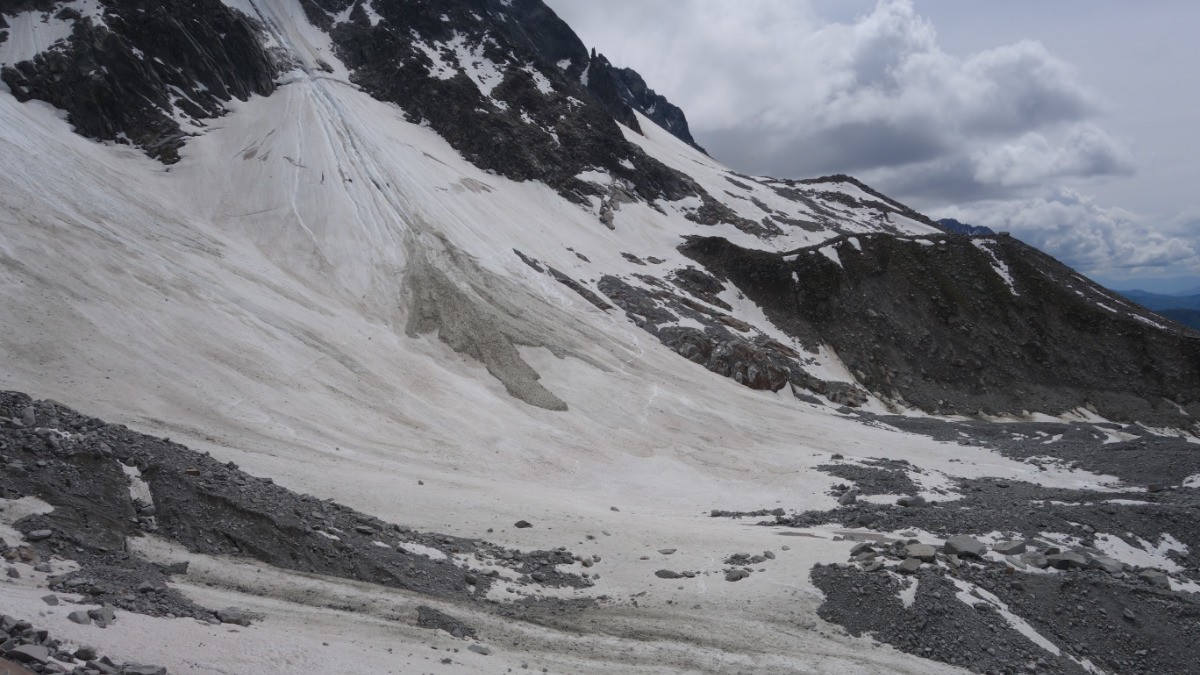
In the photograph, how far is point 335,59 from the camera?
7231 cm

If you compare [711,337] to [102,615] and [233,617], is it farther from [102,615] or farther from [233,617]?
[102,615]

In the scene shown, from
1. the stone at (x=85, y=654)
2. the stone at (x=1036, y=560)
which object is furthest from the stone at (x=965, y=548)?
the stone at (x=85, y=654)

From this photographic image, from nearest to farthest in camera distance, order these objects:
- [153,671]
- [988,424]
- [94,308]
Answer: [153,671]
[94,308]
[988,424]

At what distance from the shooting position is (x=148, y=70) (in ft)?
159

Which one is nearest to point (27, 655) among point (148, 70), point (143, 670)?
point (143, 670)

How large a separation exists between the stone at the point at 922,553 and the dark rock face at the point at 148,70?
161 ft

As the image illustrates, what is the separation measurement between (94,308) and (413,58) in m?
55.9

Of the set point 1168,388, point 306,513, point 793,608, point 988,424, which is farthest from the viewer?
point 1168,388

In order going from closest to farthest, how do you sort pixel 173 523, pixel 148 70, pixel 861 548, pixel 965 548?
pixel 173 523 < pixel 965 548 < pixel 861 548 < pixel 148 70

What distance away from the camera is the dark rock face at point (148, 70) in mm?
43281

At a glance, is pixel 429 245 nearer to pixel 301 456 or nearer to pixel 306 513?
pixel 301 456

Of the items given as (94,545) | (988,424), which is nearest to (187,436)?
(94,545)

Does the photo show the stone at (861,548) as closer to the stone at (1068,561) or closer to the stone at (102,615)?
the stone at (1068,561)

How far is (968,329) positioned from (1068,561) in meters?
41.7
